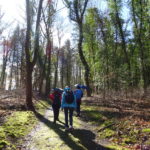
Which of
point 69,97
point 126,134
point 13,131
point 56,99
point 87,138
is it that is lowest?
point 87,138

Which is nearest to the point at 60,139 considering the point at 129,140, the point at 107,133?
the point at 107,133

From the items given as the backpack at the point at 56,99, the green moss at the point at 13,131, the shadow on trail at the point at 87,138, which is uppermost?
the backpack at the point at 56,99

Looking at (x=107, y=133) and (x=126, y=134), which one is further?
(x=107, y=133)

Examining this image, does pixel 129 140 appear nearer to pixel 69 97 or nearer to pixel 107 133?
pixel 107 133

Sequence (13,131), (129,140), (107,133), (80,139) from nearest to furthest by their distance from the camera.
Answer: (129,140) < (80,139) < (13,131) < (107,133)

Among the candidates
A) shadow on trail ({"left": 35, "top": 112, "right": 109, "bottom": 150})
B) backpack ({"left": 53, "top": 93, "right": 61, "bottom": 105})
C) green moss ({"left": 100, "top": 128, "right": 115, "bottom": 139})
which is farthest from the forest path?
backpack ({"left": 53, "top": 93, "right": 61, "bottom": 105})

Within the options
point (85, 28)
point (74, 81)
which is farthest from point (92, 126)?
point (74, 81)

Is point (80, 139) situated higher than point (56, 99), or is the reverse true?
point (56, 99)

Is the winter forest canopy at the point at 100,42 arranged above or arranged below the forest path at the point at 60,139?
above

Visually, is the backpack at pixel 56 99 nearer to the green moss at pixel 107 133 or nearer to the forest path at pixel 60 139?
the forest path at pixel 60 139

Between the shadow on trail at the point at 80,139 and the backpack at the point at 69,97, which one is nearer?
the shadow on trail at the point at 80,139

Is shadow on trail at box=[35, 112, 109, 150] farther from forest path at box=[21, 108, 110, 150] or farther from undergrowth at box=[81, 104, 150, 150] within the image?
undergrowth at box=[81, 104, 150, 150]

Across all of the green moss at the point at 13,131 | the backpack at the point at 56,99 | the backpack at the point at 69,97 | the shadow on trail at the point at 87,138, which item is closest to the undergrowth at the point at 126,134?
the shadow on trail at the point at 87,138

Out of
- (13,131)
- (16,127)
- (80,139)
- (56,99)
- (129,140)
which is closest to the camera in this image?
(129,140)
